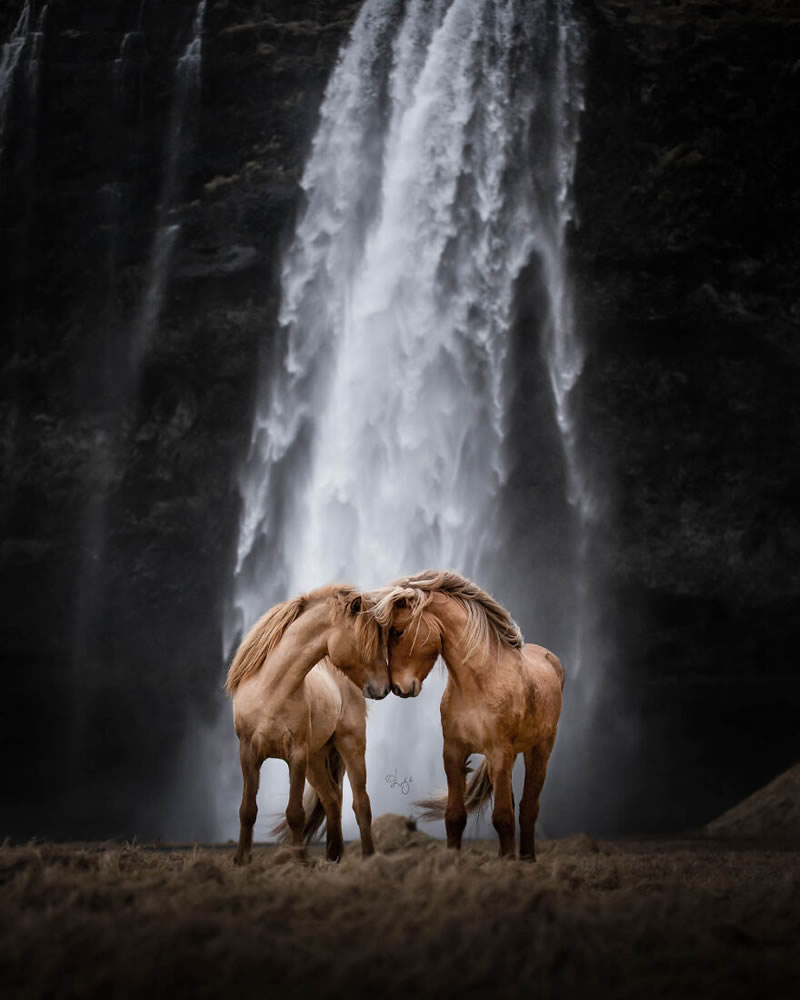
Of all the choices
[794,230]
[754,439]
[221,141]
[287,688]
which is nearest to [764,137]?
[794,230]

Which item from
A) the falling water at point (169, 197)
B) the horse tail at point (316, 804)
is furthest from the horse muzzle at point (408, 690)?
the falling water at point (169, 197)

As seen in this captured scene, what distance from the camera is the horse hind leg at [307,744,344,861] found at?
295 inches

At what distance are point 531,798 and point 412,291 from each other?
75.9 ft

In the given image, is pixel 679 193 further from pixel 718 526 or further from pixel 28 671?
pixel 28 671

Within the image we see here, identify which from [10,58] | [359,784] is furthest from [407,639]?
[10,58]

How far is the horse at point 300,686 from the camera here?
6699mm

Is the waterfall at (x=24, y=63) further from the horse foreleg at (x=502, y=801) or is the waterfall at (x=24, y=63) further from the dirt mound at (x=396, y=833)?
the horse foreleg at (x=502, y=801)

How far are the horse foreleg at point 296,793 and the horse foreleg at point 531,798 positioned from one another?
151cm

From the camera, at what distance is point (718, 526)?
30188 mm

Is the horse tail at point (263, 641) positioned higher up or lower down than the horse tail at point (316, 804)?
higher up

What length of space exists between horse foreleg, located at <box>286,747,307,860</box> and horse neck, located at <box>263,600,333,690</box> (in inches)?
18.4

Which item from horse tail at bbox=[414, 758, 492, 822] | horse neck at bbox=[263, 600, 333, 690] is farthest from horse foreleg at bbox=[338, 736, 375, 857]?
Result: horse neck at bbox=[263, 600, 333, 690]

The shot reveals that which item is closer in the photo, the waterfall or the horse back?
the horse back

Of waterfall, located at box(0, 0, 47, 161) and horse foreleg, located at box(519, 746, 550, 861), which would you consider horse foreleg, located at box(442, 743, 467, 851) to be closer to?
horse foreleg, located at box(519, 746, 550, 861)
